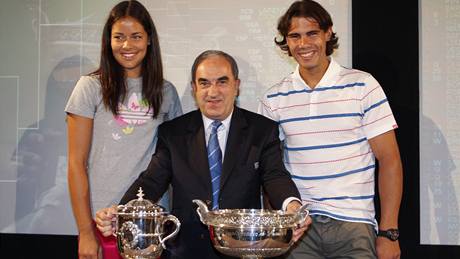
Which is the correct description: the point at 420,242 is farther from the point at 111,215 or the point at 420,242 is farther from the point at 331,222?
the point at 111,215

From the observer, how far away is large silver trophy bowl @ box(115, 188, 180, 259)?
1.86 meters

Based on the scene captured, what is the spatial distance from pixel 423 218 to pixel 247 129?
1.37 metres

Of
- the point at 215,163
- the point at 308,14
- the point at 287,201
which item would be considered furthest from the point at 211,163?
the point at 308,14

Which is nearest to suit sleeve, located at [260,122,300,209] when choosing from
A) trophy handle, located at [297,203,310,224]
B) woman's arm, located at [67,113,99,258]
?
trophy handle, located at [297,203,310,224]

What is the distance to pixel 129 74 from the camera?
263 cm

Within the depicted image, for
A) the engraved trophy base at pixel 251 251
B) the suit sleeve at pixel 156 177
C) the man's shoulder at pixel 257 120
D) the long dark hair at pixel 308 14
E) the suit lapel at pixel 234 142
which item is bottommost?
the engraved trophy base at pixel 251 251

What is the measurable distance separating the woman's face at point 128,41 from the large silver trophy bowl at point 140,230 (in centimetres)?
85

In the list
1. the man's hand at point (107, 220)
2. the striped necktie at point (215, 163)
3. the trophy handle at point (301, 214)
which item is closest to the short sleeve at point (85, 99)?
the striped necktie at point (215, 163)

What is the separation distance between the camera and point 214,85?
2.23 m

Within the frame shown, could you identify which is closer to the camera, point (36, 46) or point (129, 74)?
point (129, 74)

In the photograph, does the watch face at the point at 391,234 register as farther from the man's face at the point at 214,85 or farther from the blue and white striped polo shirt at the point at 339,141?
the man's face at the point at 214,85

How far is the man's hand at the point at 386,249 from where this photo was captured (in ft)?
8.03

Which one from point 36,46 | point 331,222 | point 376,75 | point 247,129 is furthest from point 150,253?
point 36,46

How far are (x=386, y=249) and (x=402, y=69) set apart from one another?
113 cm
